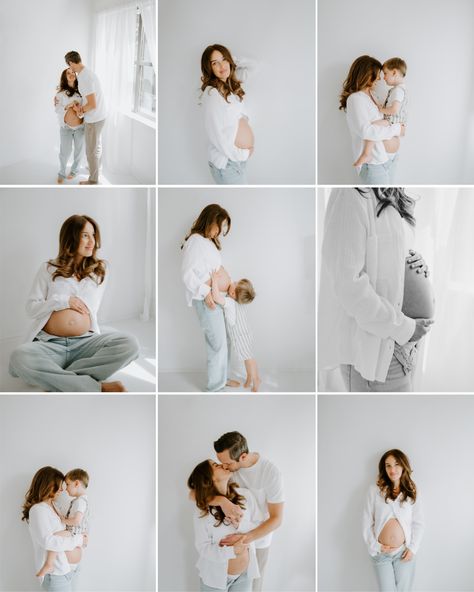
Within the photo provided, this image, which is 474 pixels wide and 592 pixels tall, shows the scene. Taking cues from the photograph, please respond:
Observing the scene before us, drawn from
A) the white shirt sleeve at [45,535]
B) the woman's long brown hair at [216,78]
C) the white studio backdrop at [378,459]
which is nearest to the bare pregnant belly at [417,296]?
the white studio backdrop at [378,459]

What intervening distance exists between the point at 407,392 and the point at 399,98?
81cm

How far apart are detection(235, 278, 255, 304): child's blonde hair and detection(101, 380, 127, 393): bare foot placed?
1.33 feet

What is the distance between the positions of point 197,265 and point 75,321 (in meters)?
0.37

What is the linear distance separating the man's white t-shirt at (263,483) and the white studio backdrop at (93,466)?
0.26 m

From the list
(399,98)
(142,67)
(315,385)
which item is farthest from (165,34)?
(315,385)

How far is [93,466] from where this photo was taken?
2.14m

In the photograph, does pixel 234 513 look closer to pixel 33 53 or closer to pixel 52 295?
pixel 52 295

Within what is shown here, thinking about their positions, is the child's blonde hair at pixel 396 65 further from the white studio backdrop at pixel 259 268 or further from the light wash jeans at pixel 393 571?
the light wash jeans at pixel 393 571

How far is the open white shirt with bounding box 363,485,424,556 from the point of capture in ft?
6.88

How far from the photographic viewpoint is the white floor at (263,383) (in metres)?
2.12

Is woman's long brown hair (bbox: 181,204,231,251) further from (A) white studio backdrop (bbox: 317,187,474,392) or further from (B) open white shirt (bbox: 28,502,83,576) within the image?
(B) open white shirt (bbox: 28,502,83,576)

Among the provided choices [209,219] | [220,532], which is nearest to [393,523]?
[220,532]

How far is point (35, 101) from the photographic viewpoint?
6.89 ft

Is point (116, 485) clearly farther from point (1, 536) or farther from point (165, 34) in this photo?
point (165, 34)
